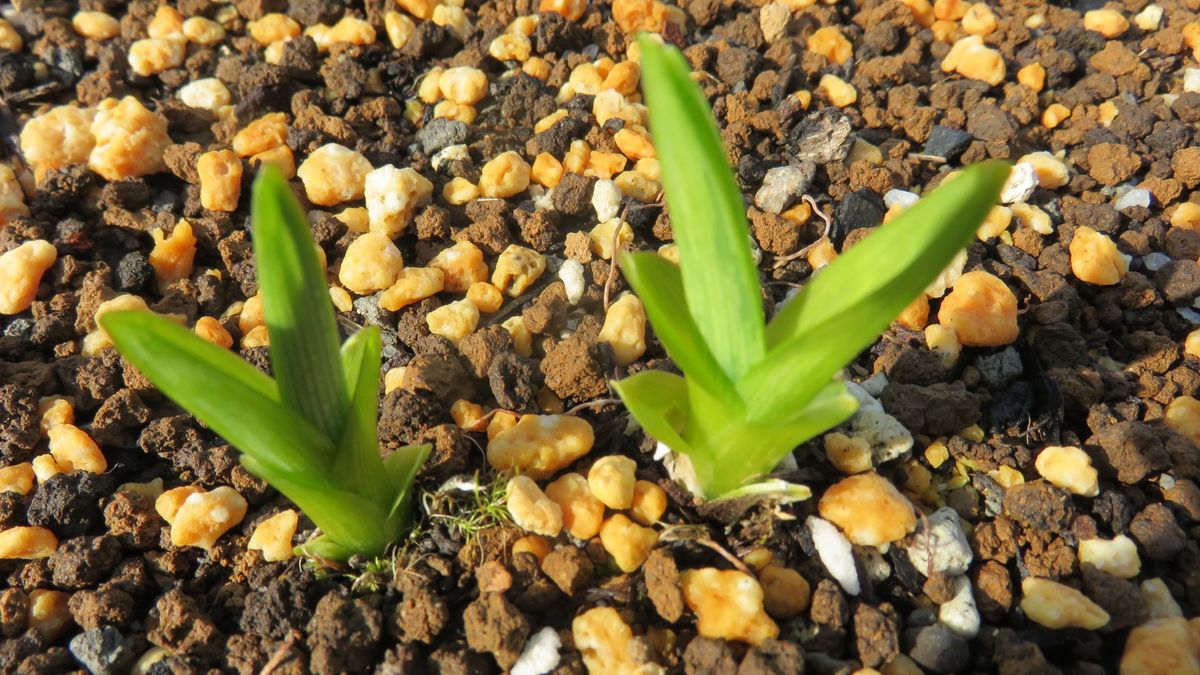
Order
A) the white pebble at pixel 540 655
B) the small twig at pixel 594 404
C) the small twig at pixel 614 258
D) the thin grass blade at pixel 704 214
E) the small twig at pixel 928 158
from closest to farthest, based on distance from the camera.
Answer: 1. the thin grass blade at pixel 704 214
2. the white pebble at pixel 540 655
3. the small twig at pixel 594 404
4. the small twig at pixel 614 258
5. the small twig at pixel 928 158

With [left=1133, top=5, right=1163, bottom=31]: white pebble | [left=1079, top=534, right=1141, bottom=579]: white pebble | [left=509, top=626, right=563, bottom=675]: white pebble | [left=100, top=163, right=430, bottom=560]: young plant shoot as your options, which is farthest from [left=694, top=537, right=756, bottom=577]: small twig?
[left=1133, top=5, right=1163, bottom=31]: white pebble

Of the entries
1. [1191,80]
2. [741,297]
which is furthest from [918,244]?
[1191,80]

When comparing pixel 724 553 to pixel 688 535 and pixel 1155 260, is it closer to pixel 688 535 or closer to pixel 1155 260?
pixel 688 535

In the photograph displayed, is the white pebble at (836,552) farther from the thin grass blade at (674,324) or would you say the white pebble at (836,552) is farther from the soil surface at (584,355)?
the thin grass blade at (674,324)

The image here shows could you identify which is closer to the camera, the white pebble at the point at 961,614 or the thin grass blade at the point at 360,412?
the thin grass blade at the point at 360,412

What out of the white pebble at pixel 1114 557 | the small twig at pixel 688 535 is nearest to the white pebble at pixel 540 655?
the small twig at pixel 688 535

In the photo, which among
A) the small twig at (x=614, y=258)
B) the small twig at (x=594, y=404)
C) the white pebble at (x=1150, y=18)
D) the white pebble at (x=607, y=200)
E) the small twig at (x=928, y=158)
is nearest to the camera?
the small twig at (x=594, y=404)

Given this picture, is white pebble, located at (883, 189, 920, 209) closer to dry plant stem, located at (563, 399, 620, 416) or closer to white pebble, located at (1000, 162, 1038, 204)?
white pebble, located at (1000, 162, 1038, 204)
